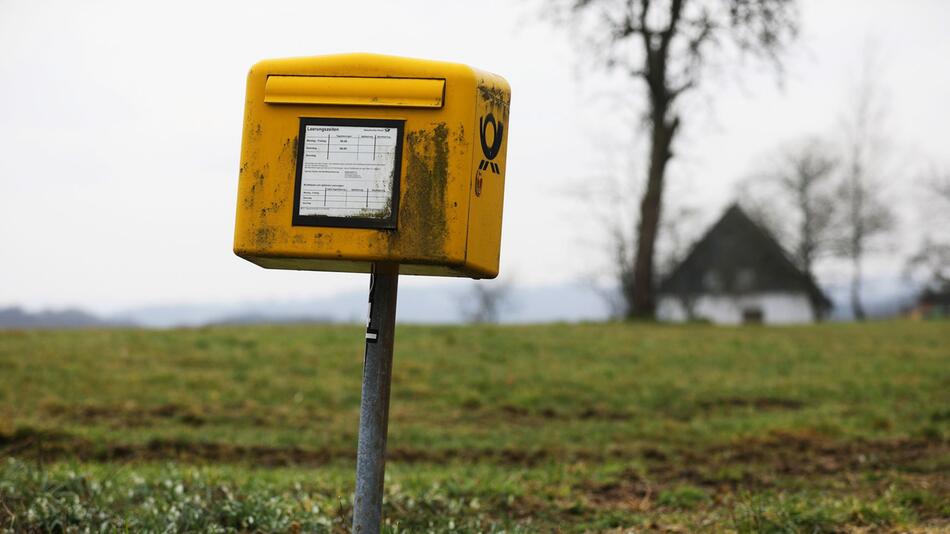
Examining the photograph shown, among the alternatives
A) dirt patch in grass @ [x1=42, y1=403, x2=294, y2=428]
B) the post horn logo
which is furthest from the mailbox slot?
dirt patch in grass @ [x1=42, y1=403, x2=294, y2=428]

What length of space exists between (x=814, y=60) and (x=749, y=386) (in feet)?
36.0

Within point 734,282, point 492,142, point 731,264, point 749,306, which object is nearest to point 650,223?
point 492,142

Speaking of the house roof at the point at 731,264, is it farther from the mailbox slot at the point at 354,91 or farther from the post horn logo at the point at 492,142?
the mailbox slot at the point at 354,91

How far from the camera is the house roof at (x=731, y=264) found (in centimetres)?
5134

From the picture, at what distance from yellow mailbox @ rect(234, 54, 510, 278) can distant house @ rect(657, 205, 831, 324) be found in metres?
48.3

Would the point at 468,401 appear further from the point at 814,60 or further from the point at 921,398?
the point at 814,60

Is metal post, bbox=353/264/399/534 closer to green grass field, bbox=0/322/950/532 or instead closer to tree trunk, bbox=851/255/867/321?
green grass field, bbox=0/322/950/532

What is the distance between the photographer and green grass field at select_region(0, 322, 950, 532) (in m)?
5.52

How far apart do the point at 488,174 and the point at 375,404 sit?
0.96 m

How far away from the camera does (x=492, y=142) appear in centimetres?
403

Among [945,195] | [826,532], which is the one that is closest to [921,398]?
[826,532]

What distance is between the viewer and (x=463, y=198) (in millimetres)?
→ 3818

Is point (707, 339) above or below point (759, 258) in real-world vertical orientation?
below

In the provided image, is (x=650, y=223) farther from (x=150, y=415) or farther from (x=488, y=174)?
(x=488, y=174)
